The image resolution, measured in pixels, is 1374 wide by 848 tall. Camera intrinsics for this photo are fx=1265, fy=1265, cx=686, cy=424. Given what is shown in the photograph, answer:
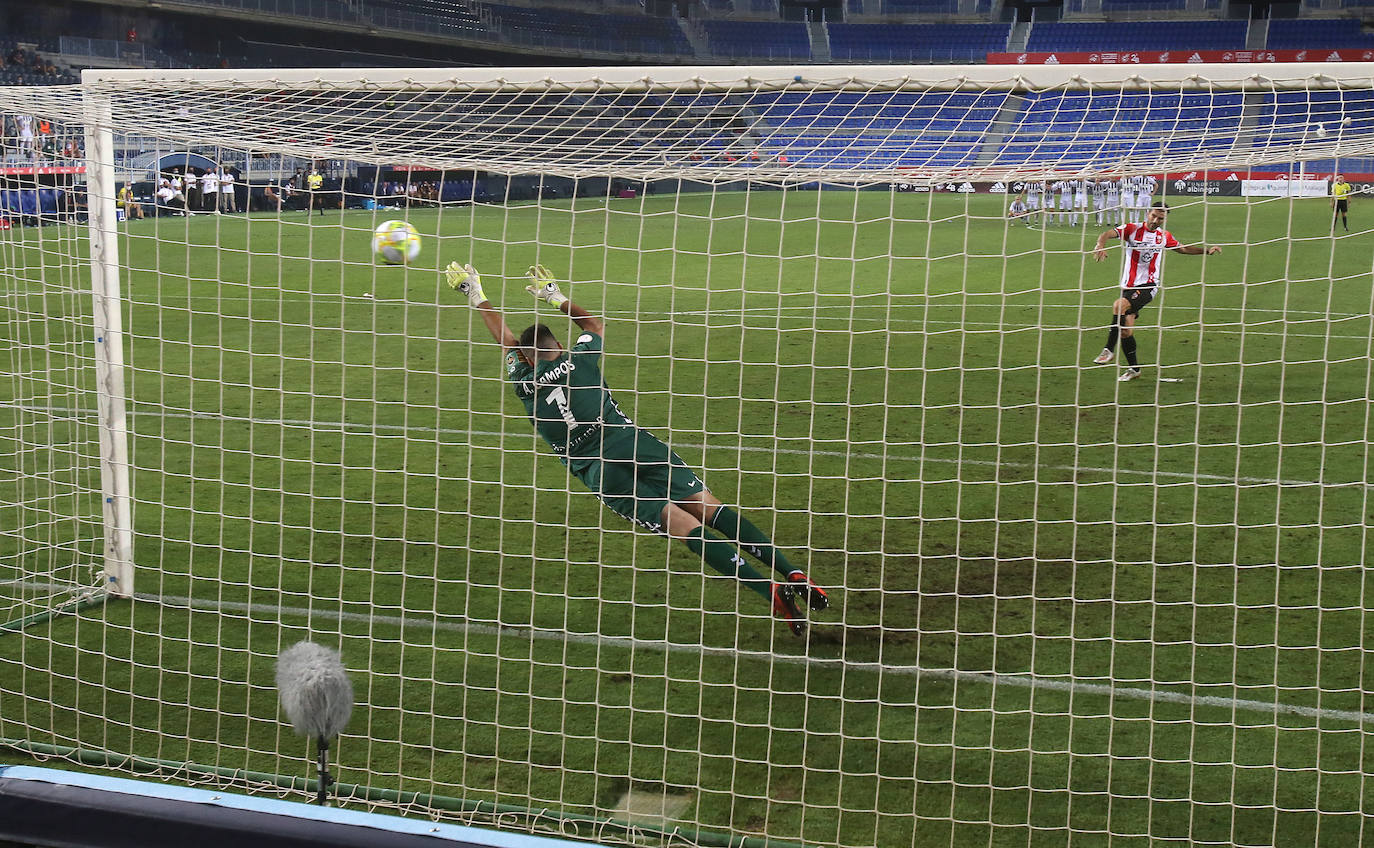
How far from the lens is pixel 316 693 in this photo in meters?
4.06

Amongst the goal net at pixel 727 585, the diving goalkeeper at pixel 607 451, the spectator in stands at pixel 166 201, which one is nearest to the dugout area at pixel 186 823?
the goal net at pixel 727 585

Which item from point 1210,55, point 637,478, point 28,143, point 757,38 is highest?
point 757,38

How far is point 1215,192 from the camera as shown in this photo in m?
35.9

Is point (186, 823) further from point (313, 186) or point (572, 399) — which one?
point (313, 186)

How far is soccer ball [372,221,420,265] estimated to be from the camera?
6492 millimetres

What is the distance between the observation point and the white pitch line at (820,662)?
5453 mm

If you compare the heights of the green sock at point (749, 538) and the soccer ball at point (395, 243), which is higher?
the soccer ball at point (395, 243)

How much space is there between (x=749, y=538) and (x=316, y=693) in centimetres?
263

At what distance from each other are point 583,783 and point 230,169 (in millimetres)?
14502

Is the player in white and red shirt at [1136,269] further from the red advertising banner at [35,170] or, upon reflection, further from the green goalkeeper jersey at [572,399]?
the red advertising banner at [35,170]

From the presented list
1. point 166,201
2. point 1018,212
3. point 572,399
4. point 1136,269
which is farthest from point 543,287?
point 166,201

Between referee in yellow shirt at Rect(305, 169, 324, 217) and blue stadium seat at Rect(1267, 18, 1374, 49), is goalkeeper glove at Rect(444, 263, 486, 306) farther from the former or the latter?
blue stadium seat at Rect(1267, 18, 1374, 49)

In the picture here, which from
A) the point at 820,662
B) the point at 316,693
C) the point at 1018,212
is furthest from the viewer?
the point at 1018,212

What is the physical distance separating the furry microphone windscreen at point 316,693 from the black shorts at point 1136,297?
31.3 feet
